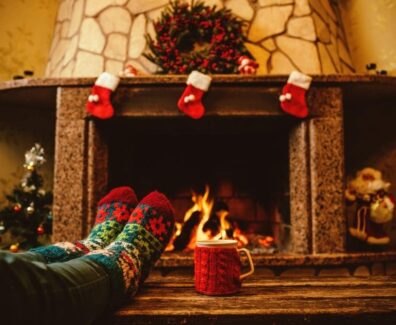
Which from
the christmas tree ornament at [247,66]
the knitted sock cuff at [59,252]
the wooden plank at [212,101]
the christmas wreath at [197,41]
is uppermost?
the christmas wreath at [197,41]

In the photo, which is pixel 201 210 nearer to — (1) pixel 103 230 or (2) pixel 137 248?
(1) pixel 103 230

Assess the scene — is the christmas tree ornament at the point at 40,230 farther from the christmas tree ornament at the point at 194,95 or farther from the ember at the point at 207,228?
the christmas tree ornament at the point at 194,95

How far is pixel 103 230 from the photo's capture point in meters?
1.02

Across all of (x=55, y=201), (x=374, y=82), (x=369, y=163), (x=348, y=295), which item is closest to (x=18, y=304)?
(x=348, y=295)

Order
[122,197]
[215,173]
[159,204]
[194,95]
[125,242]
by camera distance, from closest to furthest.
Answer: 1. [125,242]
2. [159,204]
3. [122,197]
4. [194,95]
5. [215,173]

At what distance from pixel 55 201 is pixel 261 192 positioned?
1.08 meters

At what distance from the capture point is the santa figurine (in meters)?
1.78

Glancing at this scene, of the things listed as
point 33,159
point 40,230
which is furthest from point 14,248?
point 33,159

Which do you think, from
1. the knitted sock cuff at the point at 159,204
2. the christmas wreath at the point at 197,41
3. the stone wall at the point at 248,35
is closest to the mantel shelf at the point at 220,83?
the christmas wreath at the point at 197,41

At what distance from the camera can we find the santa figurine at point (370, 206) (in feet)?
5.85

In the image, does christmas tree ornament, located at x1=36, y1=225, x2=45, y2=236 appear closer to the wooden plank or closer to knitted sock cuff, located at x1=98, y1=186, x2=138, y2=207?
the wooden plank

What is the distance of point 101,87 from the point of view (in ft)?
5.41

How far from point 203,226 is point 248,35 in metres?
1.00

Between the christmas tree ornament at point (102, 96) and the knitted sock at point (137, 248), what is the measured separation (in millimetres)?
770
